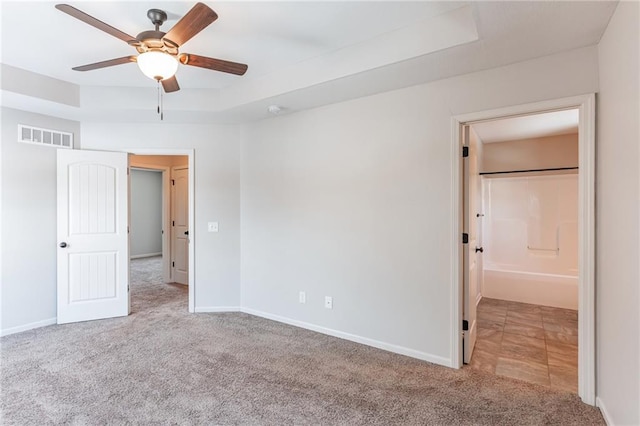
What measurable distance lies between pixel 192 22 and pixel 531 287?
17.7ft

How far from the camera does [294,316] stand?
3.76m

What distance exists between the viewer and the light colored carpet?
81.9 inches

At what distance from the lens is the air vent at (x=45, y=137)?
142 inches

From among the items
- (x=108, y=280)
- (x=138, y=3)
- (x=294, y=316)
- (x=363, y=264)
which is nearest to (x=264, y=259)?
(x=294, y=316)

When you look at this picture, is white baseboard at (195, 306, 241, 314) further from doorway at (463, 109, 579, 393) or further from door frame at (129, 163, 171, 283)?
doorway at (463, 109, 579, 393)

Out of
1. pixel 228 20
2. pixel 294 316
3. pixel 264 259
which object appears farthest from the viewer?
pixel 264 259

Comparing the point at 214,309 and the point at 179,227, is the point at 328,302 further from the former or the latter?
the point at 179,227

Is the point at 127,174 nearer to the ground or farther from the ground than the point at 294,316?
farther from the ground

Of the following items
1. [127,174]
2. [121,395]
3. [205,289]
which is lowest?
[121,395]

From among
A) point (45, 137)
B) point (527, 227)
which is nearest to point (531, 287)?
point (527, 227)

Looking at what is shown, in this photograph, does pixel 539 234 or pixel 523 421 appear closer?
pixel 523 421

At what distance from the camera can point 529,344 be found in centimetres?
327

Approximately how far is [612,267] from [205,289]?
4.04m

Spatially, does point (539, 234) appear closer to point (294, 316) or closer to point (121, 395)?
point (294, 316)
